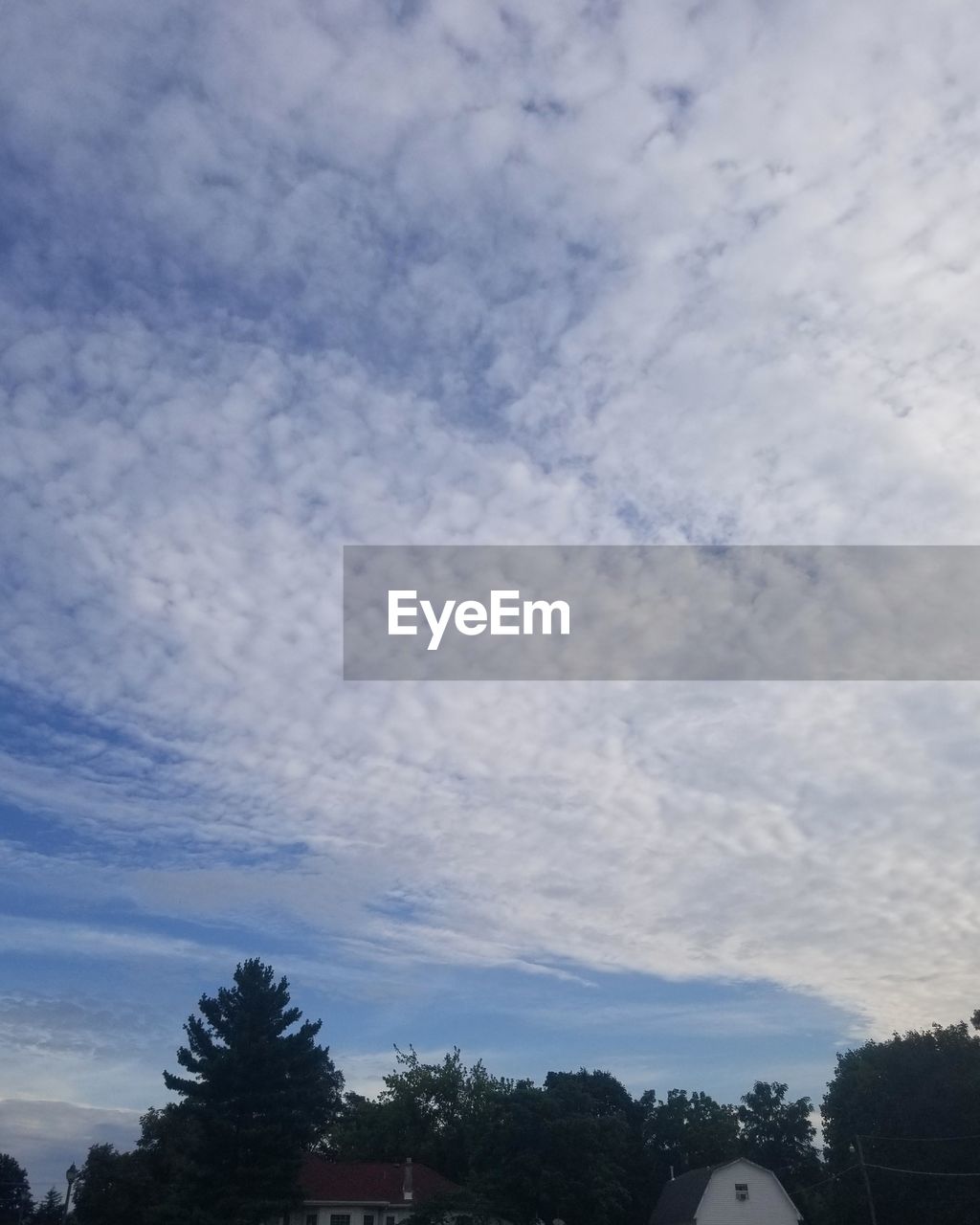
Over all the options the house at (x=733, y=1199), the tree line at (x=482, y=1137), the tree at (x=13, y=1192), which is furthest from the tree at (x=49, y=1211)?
the house at (x=733, y=1199)

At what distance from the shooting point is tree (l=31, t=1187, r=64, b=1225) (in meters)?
111

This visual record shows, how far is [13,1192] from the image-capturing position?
4781 inches

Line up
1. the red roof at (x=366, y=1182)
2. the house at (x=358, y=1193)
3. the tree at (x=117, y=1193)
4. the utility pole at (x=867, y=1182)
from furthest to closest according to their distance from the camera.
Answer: the tree at (x=117, y=1193)
the red roof at (x=366, y=1182)
the house at (x=358, y=1193)
the utility pole at (x=867, y=1182)

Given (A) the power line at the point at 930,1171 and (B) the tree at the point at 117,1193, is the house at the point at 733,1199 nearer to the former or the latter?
(A) the power line at the point at 930,1171

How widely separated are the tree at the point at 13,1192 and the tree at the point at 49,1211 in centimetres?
120

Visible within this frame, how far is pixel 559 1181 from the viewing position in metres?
48.6

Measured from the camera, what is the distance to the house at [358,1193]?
2138 inches

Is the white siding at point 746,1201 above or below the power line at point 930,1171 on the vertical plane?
below

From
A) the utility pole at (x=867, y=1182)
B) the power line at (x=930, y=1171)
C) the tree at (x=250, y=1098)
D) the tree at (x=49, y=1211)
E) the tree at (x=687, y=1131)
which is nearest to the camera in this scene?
the tree at (x=250, y=1098)

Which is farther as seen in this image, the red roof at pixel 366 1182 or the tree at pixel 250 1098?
the red roof at pixel 366 1182

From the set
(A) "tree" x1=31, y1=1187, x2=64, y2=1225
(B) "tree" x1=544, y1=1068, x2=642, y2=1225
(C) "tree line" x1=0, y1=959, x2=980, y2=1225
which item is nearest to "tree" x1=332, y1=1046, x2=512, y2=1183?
(C) "tree line" x1=0, y1=959, x2=980, y2=1225

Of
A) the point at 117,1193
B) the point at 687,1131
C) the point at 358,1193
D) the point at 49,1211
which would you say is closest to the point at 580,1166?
the point at 358,1193

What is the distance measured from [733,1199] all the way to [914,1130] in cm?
1173

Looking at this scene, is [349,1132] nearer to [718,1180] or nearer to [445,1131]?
[445,1131]
